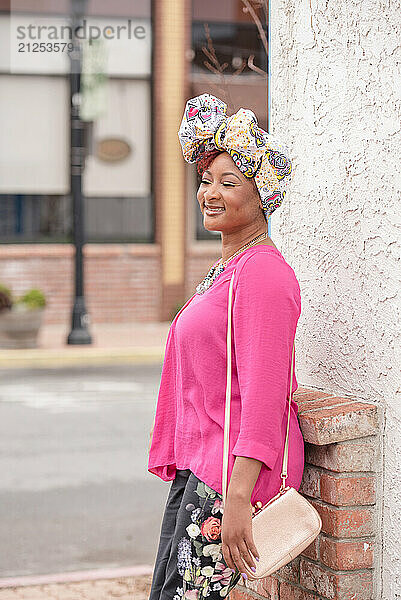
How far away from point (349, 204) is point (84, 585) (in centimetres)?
289

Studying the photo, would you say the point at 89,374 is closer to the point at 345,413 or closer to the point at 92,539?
the point at 92,539

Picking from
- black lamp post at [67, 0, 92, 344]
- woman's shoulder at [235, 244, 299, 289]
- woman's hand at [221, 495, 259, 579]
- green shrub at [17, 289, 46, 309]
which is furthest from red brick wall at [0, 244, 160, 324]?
woman's hand at [221, 495, 259, 579]

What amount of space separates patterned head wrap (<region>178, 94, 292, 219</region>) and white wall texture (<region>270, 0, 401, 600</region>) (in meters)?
0.34

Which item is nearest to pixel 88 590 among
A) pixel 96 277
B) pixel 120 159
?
pixel 96 277

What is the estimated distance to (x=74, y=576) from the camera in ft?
17.1

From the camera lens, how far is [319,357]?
3.25 metres

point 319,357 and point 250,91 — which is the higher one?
point 250,91

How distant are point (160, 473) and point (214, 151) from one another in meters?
0.97

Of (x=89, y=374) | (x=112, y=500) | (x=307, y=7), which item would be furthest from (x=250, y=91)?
(x=307, y=7)

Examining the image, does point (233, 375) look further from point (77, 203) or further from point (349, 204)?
point (77, 203)

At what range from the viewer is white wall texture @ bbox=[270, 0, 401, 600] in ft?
9.35

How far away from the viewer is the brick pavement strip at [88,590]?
4.85m

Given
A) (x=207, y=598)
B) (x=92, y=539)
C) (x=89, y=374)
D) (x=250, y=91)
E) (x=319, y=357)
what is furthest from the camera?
(x=250, y=91)

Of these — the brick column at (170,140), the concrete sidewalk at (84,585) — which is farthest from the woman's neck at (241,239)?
the brick column at (170,140)
